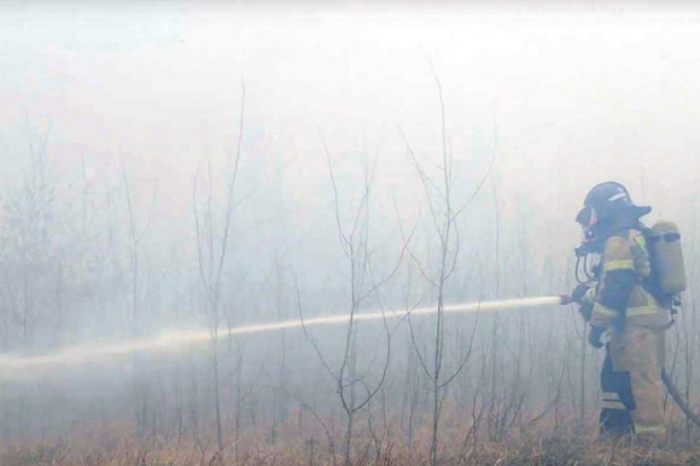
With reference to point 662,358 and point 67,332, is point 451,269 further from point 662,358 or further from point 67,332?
point 67,332

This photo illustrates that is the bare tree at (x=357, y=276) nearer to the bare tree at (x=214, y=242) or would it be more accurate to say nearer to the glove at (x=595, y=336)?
the bare tree at (x=214, y=242)

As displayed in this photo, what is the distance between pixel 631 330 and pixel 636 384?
41 cm

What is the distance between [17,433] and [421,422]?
3.15 m

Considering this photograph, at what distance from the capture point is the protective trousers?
535 centimetres

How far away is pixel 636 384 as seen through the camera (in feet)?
17.6

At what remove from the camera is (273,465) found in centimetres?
503

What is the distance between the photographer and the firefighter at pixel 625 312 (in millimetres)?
5242

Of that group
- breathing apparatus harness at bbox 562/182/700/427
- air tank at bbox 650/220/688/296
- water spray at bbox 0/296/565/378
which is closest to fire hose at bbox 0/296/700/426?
water spray at bbox 0/296/565/378

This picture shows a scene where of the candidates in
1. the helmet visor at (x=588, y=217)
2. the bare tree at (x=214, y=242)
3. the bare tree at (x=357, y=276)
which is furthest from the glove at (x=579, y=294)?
the bare tree at (x=214, y=242)

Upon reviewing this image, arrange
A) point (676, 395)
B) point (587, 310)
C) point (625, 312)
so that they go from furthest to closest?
point (676, 395) → point (587, 310) → point (625, 312)

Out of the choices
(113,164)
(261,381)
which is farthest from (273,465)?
(113,164)

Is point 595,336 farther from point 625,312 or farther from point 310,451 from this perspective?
point 310,451

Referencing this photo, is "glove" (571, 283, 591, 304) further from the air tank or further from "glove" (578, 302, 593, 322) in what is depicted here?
the air tank

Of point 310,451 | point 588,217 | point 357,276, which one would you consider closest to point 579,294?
point 588,217
